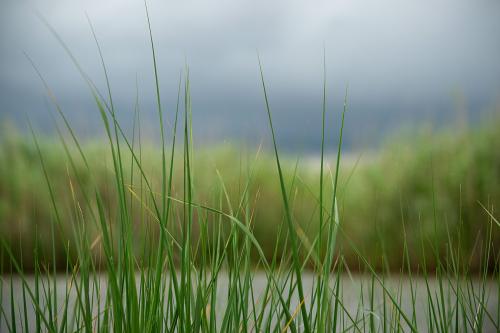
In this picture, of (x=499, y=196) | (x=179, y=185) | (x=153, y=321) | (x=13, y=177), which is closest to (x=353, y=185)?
(x=499, y=196)

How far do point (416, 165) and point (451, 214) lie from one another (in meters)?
0.28

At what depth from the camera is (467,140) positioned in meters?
2.53

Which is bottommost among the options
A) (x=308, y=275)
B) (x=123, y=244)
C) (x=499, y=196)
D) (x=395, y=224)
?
(x=308, y=275)

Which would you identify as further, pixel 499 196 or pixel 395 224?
pixel 395 224

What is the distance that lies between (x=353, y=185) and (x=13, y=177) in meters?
1.52

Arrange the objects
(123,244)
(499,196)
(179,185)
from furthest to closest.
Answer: (179,185)
(499,196)
(123,244)

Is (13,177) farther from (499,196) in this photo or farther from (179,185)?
(499,196)

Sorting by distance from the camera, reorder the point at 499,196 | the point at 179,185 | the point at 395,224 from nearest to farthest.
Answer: the point at 499,196
the point at 179,185
the point at 395,224

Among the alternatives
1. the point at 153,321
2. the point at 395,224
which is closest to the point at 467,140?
the point at 395,224

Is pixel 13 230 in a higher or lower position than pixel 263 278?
higher

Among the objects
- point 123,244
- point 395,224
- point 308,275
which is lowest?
point 308,275

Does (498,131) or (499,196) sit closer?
(499,196)

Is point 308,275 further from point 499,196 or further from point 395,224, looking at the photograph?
point 499,196

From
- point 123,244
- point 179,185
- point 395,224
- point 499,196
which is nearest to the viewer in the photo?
point 123,244
